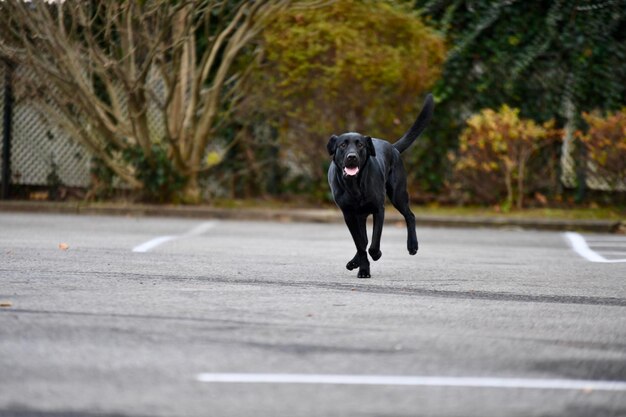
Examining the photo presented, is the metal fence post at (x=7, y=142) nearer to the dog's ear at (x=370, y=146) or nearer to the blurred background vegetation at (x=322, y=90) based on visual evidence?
the blurred background vegetation at (x=322, y=90)

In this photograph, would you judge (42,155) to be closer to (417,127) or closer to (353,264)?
(417,127)

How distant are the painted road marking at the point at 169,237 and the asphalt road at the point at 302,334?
1.43 ft

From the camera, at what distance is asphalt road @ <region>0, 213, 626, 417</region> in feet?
15.9

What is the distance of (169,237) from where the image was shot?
1359 cm

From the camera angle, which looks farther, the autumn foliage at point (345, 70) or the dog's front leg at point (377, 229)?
the autumn foliage at point (345, 70)

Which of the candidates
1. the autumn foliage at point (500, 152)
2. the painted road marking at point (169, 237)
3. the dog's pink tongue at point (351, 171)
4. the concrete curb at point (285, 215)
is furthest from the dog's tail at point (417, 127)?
the autumn foliage at point (500, 152)

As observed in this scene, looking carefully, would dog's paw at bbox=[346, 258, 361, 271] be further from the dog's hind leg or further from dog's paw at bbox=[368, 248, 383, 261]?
the dog's hind leg

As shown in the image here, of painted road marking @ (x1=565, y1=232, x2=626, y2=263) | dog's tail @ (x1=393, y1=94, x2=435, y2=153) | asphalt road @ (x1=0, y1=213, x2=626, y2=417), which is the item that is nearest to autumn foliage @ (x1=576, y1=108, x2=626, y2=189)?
painted road marking @ (x1=565, y1=232, x2=626, y2=263)

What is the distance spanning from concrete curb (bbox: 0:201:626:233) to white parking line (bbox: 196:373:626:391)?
38.8 feet

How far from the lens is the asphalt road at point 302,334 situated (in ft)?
15.9

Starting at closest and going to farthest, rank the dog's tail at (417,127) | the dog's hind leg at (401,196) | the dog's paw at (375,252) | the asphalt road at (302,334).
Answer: the asphalt road at (302,334)
the dog's paw at (375,252)
the dog's hind leg at (401,196)
the dog's tail at (417,127)

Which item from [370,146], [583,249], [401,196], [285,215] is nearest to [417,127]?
[401,196]

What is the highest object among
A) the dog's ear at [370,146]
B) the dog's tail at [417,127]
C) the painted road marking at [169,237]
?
the dog's tail at [417,127]

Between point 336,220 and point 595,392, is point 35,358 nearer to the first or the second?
point 595,392
